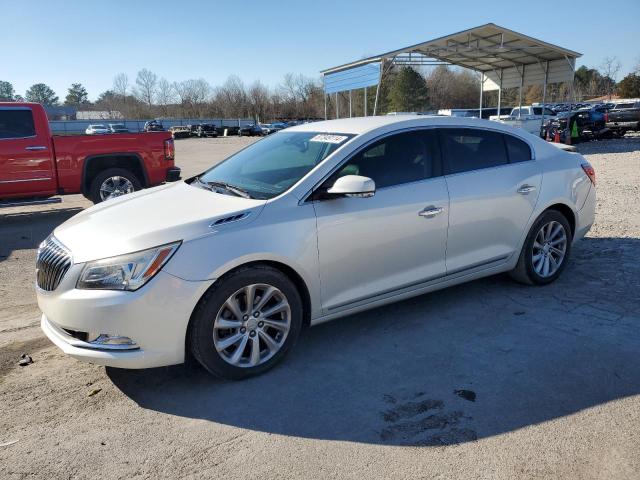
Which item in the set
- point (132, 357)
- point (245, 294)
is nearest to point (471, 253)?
point (245, 294)

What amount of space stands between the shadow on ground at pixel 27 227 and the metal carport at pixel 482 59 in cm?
1393

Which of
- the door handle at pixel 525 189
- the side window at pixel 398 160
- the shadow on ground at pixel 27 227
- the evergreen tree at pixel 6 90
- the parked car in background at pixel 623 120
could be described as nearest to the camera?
the side window at pixel 398 160

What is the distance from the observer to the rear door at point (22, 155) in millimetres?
8617

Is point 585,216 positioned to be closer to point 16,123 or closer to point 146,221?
point 146,221

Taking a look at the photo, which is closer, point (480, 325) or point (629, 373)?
point (629, 373)

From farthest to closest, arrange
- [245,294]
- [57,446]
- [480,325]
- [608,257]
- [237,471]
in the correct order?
1. [608,257]
2. [480,325]
3. [245,294]
4. [57,446]
5. [237,471]

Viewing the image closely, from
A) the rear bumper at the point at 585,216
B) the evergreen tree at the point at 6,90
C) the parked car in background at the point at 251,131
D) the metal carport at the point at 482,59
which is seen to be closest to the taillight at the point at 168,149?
the rear bumper at the point at 585,216

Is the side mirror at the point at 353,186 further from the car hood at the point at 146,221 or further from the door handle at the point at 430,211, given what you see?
the door handle at the point at 430,211

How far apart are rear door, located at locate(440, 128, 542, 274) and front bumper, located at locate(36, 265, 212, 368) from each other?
2181 millimetres

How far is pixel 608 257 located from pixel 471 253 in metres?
2.41

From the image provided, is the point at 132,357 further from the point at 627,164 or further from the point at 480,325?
the point at 627,164

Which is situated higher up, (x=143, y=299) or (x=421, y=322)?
(x=143, y=299)

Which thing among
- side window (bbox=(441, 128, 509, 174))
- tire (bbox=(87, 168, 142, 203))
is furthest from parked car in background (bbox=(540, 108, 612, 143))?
side window (bbox=(441, 128, 509, 174))

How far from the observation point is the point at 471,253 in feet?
14.4
